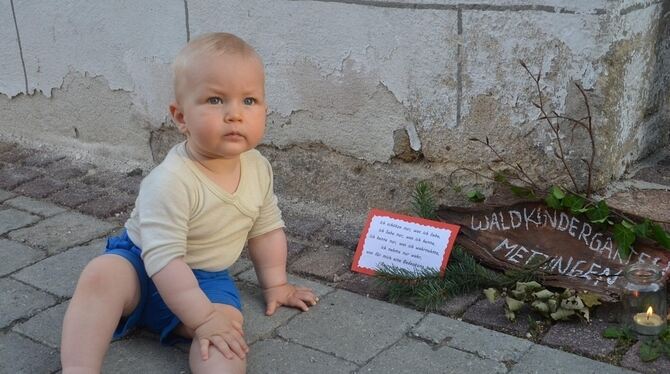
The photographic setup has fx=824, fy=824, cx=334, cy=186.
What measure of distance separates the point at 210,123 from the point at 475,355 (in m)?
0.98

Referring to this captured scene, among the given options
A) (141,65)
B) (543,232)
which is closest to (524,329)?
(543,232)

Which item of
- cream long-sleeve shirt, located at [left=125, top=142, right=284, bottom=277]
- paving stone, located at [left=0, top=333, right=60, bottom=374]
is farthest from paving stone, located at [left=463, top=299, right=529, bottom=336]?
paving stone, located at [left=0, top=333, right=60, bottom=374]

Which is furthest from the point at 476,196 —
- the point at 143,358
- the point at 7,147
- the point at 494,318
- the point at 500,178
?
the point at 7,147

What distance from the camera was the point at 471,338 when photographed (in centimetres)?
239

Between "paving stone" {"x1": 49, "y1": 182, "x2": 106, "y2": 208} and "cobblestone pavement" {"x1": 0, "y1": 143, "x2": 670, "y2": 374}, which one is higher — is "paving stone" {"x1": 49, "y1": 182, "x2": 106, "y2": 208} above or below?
above

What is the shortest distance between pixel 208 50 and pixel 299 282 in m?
0.94

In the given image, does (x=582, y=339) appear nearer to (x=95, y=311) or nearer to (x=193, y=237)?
(x=193, y=237)

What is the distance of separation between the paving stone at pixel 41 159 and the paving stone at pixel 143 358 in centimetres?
197

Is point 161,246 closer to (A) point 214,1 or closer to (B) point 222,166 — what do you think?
(B) point 222,166

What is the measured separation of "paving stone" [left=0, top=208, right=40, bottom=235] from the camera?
337 centimetres

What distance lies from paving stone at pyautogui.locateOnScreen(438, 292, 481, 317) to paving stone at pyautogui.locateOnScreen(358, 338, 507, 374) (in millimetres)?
223

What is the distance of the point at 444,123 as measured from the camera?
3018 mm

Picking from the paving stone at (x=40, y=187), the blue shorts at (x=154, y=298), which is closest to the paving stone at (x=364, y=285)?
the blue shorts at (x=154, y=298)

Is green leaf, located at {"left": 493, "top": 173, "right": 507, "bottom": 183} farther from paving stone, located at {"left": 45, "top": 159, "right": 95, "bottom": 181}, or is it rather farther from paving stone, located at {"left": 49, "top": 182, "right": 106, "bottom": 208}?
paving stone, located at {"left": 45, "top": 159, "right": 95, "bottom": 181}
